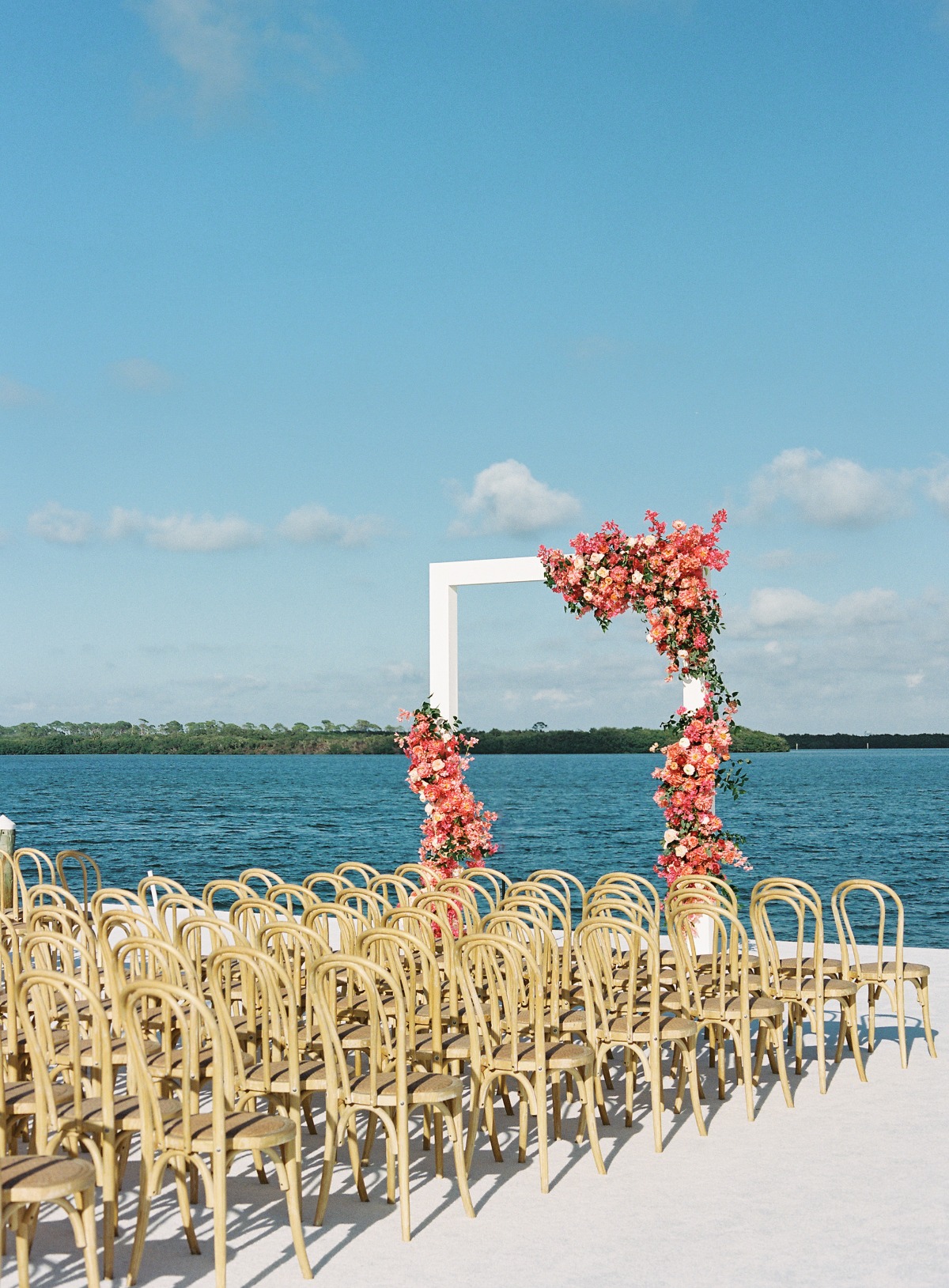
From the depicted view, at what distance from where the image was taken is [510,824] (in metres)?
50.1

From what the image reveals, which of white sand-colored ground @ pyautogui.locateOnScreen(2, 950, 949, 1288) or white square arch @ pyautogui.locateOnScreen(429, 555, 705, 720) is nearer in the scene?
white sand-colored ground @ pyautogui.locateOnScreen(2, 950, 949, 1288)

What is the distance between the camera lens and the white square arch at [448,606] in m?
9.31

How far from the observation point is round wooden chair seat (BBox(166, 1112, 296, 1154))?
3.58m

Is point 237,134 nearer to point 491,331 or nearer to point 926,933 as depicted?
point 491,331

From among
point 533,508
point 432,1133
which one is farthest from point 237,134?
point 432,1133

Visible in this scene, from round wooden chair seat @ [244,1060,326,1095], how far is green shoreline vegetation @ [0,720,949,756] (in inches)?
2448

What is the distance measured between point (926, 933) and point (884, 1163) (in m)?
21.4

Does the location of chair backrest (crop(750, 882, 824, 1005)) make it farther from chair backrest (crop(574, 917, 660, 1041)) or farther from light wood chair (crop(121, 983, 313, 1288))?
light wood chair (crop(121, 983, 313, 1288))

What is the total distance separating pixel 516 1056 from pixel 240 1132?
1.18 meters

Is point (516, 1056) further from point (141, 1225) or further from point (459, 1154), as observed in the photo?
point (141, 1225)

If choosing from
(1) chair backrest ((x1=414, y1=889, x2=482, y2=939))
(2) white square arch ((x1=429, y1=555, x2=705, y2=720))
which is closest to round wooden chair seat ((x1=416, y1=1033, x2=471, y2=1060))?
(1) chair backrest ((x1=414, y1=889, x2=482, y2=939))

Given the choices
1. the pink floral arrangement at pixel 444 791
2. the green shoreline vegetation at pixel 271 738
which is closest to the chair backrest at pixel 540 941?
the pink floral arrangement at pixel 444 791

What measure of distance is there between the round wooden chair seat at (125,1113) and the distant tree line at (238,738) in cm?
6692

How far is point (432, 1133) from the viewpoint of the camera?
4816mm
